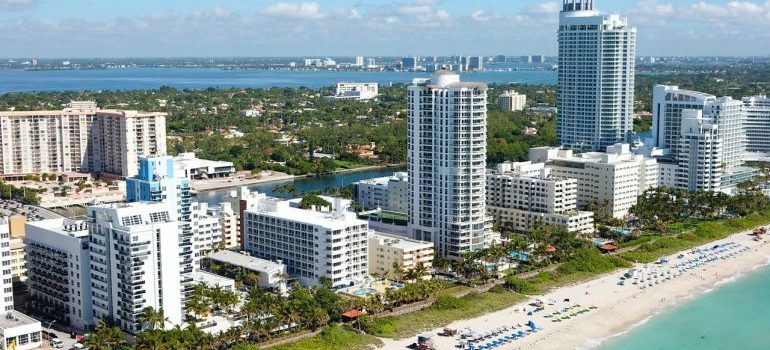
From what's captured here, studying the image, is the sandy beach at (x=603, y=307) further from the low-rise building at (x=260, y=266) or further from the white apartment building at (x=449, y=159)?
the low-rise building at (x=260, y=266)

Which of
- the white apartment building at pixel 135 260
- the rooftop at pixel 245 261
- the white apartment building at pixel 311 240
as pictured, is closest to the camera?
the white apartment building at pixel 135 260

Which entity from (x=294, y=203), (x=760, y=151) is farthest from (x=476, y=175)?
(x=760, y=151)

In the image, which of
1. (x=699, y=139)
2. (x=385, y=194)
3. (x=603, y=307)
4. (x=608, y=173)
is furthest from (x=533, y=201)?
(x=603, y=307)

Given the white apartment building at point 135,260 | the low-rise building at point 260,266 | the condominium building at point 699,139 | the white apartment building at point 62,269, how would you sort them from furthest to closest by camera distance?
the condominium building at point 699,139 → the low-rise building at point 260,266 → the white apartment building at point 62,269 → the white apartment building at point 135,260

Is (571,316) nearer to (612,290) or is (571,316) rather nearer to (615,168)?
(612,290)

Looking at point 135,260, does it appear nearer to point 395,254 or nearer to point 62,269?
point 62,269

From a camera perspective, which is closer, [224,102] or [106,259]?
[106,259]

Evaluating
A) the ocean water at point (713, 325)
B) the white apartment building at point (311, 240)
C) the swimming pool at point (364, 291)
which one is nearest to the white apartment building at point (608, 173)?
→ the ocean water at point (713, 325)
